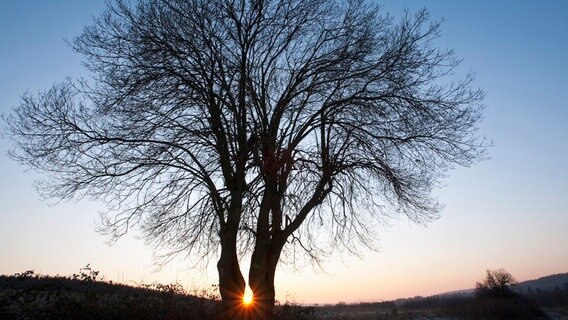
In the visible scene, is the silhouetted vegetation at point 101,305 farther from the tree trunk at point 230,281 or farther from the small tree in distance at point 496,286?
the small tree in distance at point 496,286

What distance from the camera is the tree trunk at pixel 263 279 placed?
12633mm

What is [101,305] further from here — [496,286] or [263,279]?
[496,286]

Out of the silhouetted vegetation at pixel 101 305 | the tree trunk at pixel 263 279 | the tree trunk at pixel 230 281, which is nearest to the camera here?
the silhouetted vegetation at pixel 101 305

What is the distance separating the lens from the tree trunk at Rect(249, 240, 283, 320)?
41.4 feet

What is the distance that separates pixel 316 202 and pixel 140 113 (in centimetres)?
510

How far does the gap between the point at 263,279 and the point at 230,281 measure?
2.80ft

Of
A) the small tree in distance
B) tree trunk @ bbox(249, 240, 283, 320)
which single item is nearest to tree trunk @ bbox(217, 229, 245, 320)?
tree trunk @ bbox(249, 240, 283, 320)

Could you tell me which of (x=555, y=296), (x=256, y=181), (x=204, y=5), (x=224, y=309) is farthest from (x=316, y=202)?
(x=555, y=296)

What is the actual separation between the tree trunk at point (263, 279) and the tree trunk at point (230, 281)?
323 millimetres

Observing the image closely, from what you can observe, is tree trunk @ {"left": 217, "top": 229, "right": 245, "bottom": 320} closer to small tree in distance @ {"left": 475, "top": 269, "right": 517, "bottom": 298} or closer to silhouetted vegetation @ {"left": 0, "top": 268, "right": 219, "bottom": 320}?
silhouetted vegetation @ {"left": 0, "top": 268, "right": 219, "bottom": 320}

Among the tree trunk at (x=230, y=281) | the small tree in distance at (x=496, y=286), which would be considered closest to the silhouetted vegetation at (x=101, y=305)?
the tree trunk at (x=230, y=281)

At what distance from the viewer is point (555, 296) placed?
71938 millimetres

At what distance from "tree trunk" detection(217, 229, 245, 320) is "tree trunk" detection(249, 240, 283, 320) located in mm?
323

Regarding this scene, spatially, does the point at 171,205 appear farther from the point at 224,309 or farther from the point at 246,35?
the point at 246,35
